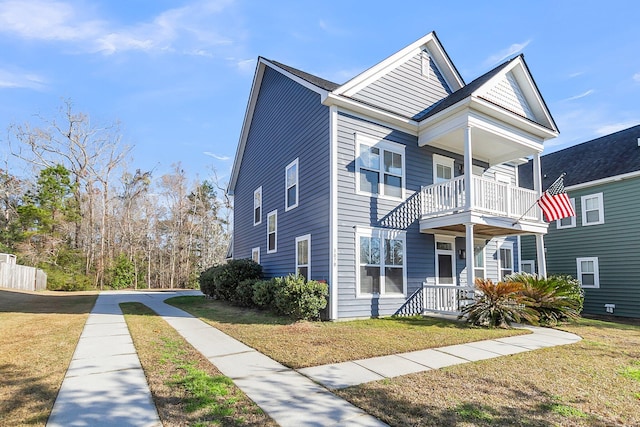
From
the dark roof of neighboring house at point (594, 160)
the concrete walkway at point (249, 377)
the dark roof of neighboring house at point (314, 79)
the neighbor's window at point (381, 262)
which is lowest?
the concrete walkway at point (249, 377)

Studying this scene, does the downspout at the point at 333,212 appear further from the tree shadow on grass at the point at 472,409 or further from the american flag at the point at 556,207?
the american flag at the point at 556,207

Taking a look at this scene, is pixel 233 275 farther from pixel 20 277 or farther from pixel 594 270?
pixel 20 277

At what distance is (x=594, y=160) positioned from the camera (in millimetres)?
16531

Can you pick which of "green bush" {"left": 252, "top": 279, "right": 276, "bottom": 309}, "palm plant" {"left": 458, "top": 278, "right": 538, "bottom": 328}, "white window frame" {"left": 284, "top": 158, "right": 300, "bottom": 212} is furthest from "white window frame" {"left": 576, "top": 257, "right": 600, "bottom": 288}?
"green bush" {"left": 252, "top": 279, "right": 276, "bottom": 309}

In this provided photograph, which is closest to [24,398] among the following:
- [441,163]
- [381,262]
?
[381,262]

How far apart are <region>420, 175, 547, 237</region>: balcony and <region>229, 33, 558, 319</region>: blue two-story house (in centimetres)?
3

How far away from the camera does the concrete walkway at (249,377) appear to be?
3.39 m

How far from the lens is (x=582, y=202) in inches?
Result: 628

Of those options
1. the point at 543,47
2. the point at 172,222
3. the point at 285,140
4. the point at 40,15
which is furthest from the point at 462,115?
the point at 172,222

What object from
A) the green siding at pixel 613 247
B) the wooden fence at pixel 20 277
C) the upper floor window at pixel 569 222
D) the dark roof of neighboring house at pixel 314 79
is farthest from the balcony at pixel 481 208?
the wooden fence at pixel 20 277

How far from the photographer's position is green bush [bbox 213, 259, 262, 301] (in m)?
13.4

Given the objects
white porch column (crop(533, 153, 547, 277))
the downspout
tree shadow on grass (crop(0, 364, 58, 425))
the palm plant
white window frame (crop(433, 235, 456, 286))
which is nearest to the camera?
tree shadow on grass (crop(0, 364, 58, 425))

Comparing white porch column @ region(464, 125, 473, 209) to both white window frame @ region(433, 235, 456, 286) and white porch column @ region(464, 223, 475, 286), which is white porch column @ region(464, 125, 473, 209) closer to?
white porch column @ region(464, 223, 475, 286)

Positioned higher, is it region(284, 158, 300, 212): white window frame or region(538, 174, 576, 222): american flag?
region(284, 158, 300, 212): white window frame
